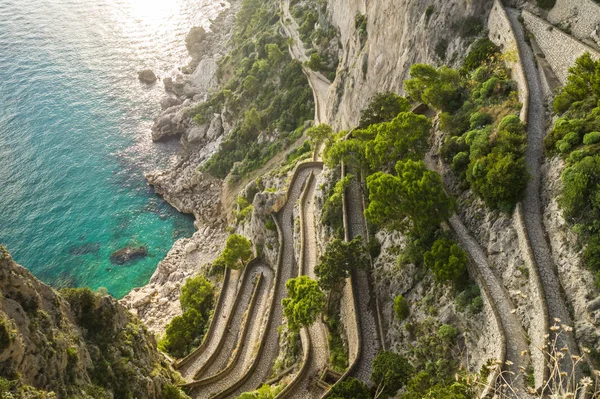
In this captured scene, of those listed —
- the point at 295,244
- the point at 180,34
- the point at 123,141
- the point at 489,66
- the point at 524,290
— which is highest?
the point at 180,34

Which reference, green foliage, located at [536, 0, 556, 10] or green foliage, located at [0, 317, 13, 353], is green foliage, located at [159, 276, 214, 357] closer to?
green foliage, located at [0, 317, 13, 353]

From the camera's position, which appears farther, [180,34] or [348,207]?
[180,34]

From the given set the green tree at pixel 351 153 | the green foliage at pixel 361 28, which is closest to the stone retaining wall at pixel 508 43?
the green tree at pixel 351 153

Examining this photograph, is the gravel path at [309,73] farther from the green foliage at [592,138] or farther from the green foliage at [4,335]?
the green foliage at [4,335]

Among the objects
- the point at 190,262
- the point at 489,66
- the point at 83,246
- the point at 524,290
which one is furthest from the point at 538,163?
the point at 83,246

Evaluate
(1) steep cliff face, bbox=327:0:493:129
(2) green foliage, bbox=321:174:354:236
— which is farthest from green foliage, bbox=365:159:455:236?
(1) steep cliff face, bbox=327:0:493:129

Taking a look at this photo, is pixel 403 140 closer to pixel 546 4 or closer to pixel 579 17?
pixel 579 17

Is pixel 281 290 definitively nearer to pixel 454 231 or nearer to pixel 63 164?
pixel 454 231

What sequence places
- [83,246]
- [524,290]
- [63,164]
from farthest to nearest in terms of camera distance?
[63,164] → [83,246] → [524,290]
